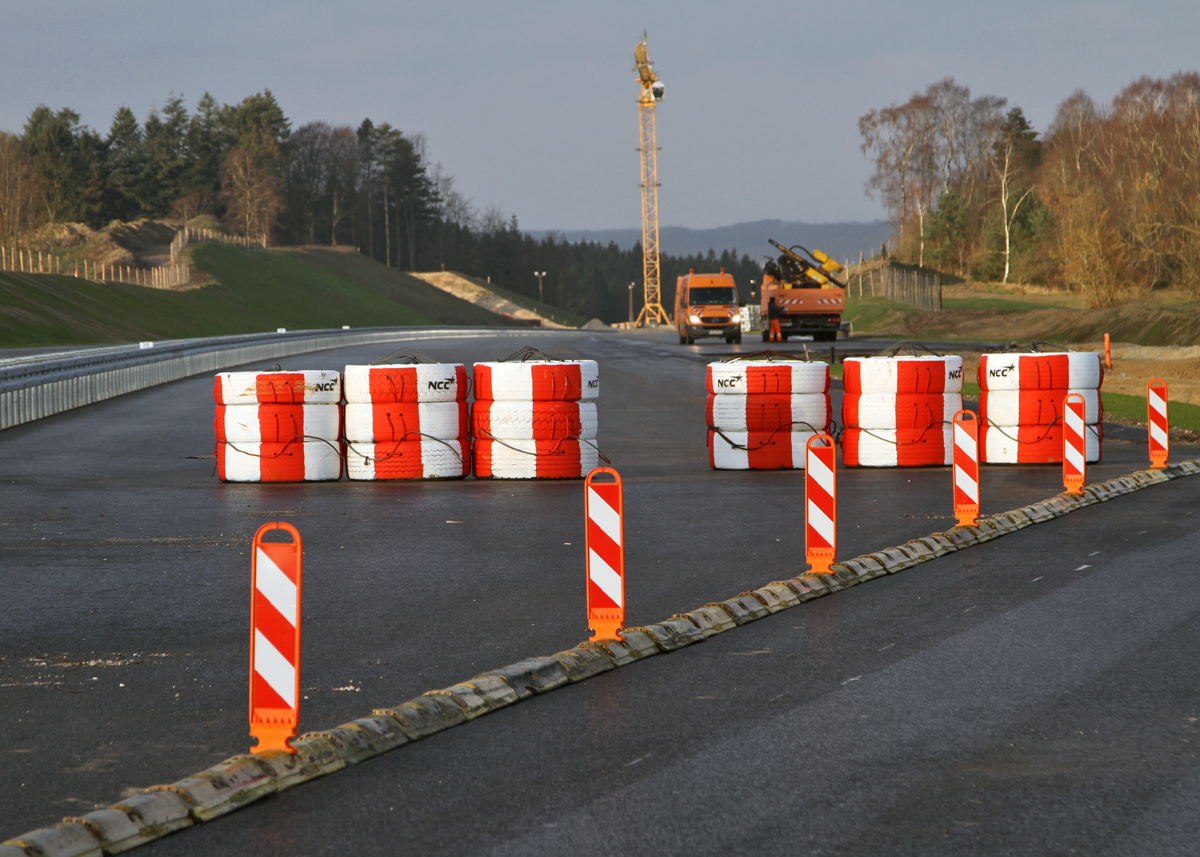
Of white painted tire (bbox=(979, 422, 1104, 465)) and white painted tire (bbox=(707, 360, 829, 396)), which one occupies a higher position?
white painted tire (bbox=(707, 360, 829, 396))

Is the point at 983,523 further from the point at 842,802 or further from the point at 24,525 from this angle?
the point at 24,525

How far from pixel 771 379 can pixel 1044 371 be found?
3459mm

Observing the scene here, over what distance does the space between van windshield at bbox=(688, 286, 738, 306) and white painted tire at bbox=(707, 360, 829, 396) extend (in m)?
43.4

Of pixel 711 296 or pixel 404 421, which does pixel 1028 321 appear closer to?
pixel 711 296

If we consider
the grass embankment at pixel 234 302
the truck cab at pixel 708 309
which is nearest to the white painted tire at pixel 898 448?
the truck cab at pixel 708 309

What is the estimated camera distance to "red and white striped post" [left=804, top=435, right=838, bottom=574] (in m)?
8.80

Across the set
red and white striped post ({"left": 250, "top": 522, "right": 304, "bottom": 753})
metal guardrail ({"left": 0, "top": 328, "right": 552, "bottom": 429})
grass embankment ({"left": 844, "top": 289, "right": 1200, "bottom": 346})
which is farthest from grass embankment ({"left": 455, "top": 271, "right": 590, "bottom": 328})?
red and white striped post ({"left": 250, "top": 522, "right": 304, "bottom": 753})

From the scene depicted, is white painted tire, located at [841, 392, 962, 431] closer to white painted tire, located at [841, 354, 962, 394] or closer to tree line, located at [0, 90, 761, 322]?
white painted tire, located at [841, 354, 962, 394]

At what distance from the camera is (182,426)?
21.1 meters

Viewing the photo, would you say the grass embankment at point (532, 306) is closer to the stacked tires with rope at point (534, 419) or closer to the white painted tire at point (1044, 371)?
the white painted tire at point (1044, 371)

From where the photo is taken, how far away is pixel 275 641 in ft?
17.4

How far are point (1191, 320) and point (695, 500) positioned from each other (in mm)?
41671

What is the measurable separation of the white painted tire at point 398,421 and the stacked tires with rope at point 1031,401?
670cm

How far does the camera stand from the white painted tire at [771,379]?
1500 centimetres
